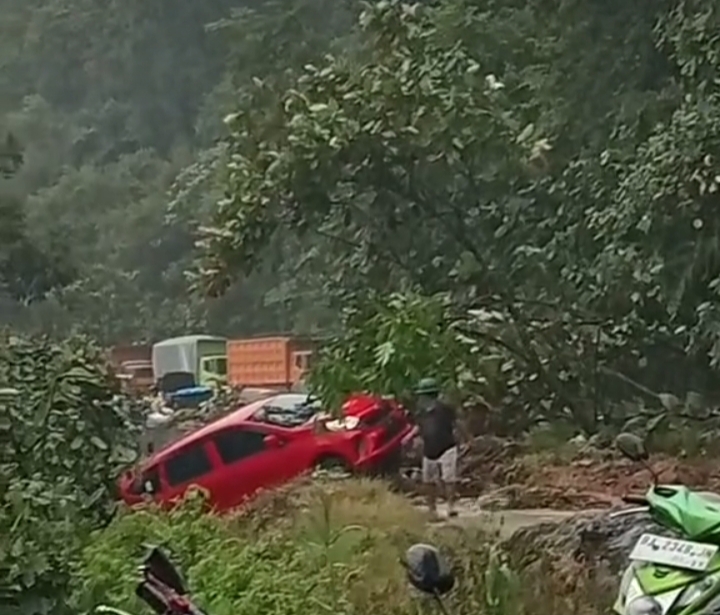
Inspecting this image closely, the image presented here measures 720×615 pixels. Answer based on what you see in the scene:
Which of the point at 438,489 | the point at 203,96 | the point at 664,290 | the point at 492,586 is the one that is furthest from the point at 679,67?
the point at 203,96

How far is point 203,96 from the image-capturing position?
23844mm

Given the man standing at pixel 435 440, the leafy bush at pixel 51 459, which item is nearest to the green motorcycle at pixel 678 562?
the leafy bush at pixel 51 459

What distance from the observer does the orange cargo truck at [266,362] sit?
674 inches

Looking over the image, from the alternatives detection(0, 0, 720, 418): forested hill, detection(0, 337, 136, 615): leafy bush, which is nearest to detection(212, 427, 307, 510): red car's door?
detection(0, 0, 720, 418): forested hill

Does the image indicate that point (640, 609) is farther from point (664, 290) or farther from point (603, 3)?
point (603, 3)

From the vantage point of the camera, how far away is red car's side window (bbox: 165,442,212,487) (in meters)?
10.7

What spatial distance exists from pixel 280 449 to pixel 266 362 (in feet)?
22.8

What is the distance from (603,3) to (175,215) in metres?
8.85

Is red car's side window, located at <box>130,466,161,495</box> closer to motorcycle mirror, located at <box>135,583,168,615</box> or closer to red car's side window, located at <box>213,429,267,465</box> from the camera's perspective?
red car's side window, located at <box>213,429,267,465</box>

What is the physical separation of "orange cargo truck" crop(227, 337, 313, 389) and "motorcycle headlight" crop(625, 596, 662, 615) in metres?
12.4

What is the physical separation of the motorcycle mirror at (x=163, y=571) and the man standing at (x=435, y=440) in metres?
5.37

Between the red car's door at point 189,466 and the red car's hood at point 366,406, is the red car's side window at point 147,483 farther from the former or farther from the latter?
the red car's hood at point 366,406

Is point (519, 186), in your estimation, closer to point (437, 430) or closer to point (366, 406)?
point (366, 406)

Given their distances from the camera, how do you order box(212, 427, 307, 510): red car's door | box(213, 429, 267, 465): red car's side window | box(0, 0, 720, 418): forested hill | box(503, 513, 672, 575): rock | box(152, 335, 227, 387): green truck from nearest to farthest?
box(503, 513, 672, 575): rock → box(212, 427, 307, 510): red car's door → box(213, 429, 267, 465): red car's side window → box(0, 0, 720, 418): forested hill → box(152, 335, 227, 387): green truck
